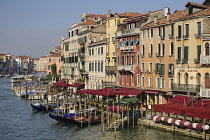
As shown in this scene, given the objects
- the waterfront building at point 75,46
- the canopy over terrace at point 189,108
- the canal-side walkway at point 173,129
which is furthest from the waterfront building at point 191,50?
the waterfront building at point 75,46

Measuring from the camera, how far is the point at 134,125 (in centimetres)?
3738

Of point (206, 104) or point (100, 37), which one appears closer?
point (206, 104)

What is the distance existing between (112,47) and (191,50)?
17.5 m

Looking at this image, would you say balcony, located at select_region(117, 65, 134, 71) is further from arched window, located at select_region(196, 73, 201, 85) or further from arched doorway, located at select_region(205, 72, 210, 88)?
arched doorway, located at select_region(205, 72, 210, 88)

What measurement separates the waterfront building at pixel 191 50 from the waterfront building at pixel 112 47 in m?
13.5

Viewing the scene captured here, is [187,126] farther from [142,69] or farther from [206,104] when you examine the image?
[142,69]

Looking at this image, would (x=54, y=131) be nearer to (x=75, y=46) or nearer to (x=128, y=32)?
(x=128, y=32)

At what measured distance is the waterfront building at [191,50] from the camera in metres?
33.9

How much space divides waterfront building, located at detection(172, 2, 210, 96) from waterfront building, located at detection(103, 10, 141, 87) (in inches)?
533

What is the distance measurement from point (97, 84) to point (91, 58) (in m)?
5.19

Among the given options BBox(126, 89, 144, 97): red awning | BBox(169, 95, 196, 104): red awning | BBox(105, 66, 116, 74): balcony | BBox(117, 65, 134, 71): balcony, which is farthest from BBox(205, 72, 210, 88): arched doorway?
BBox(105, 66, 116, 74): balcony

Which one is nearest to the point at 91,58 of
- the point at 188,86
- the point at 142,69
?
the point at 142,69

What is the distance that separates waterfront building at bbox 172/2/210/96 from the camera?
33.9 meters

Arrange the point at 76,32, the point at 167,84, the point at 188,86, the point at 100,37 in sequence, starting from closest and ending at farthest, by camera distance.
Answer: the point at 188,86, the point at 167,84, the point at 100,37, the point at 76,32
